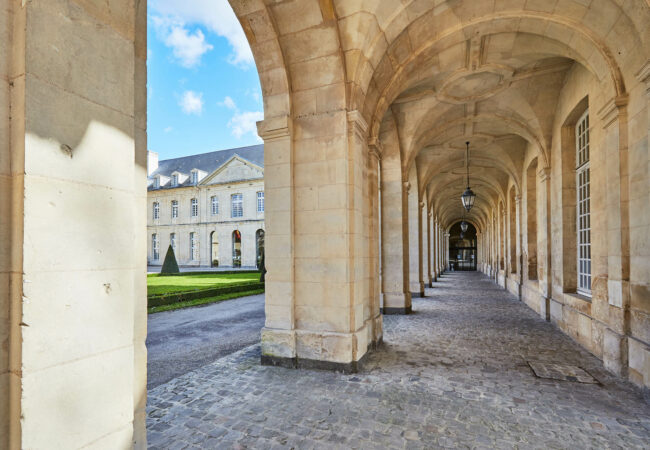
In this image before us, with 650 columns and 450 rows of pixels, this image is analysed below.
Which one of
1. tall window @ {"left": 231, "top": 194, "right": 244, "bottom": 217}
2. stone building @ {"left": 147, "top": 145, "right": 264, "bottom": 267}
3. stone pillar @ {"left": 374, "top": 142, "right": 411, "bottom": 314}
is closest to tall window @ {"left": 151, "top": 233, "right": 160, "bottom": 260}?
stone building @ {"left": 147, "top": 145, "right": 264, "bottom": 267}

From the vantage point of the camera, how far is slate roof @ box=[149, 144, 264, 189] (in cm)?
3700

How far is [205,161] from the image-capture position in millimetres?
41125

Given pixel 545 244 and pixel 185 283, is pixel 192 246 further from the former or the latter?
pixel 545 244

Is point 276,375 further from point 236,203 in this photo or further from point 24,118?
point 236,203

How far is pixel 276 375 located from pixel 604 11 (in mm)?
6752

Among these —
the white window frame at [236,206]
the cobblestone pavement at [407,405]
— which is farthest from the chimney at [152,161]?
the cobblestone pavement at [407,405]

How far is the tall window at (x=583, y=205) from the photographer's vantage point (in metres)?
6.78

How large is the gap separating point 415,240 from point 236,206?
26.1m

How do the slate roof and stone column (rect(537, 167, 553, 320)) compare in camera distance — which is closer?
stone column (rect(537, 167, 553, 320))

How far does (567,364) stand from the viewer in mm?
5129

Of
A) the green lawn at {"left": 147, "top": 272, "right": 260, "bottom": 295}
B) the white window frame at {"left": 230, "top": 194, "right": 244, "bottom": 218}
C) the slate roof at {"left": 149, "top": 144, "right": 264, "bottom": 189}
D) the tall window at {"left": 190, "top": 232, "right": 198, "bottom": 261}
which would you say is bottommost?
the green lawn at {"left": 147, "top": 272, "right": 260, "bottom": 295}

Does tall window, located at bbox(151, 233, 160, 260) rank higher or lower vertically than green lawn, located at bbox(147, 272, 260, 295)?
higher

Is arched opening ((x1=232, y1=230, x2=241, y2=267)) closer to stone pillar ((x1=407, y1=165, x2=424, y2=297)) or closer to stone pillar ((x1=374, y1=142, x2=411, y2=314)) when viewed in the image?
stone pillar ((x1=407, y1=165, x2=424, y2=297))

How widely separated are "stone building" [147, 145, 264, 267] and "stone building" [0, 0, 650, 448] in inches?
1004
